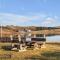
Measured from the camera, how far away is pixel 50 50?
3984 cm

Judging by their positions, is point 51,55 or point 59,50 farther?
point 59,50

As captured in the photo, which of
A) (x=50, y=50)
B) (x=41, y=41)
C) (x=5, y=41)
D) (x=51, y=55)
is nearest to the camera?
(x=51, y=55)

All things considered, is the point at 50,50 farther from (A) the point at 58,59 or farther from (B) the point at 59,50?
(A) the point at 58,59

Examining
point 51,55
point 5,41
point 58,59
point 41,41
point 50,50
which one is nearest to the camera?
point 58,59

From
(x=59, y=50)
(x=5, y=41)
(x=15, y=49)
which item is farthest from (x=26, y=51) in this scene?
(x=5, y=41)

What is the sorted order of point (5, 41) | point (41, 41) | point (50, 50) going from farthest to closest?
point (5, 41)
point (41, 41)
point (50, 50)

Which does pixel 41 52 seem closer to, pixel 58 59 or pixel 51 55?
pixel 51 55

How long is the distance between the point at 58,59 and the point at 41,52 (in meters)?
4.33

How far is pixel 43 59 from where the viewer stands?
114 ft

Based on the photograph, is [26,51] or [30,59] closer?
[30,59]

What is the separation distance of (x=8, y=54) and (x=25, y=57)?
2.30 meters

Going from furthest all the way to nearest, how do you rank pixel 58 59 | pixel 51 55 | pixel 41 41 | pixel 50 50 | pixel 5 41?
pixel 5 41 → pixel 41 41 → pixel 50 50 → pixel 51 55 → pixel 58 59

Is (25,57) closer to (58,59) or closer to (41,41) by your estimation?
(58,59)

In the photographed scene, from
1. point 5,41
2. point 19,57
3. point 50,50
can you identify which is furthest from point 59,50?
point 5,41
